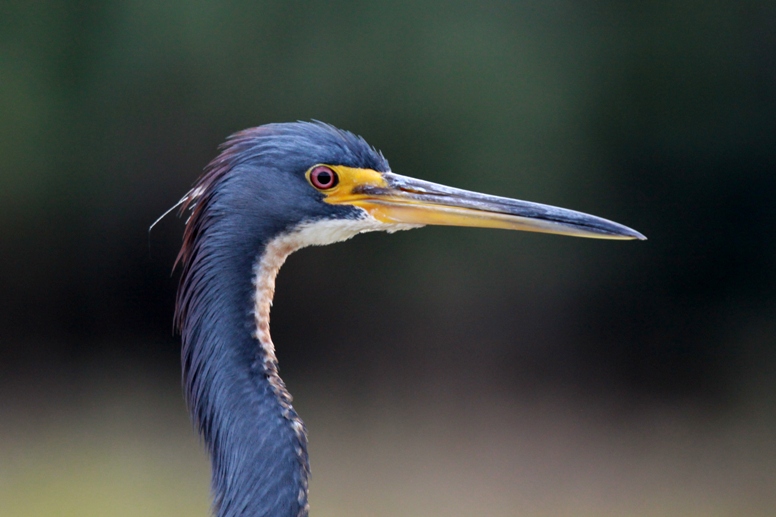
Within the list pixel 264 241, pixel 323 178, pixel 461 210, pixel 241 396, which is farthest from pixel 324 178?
pixel 241 396

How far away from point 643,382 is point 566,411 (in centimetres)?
52

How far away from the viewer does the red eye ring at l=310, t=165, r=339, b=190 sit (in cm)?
177

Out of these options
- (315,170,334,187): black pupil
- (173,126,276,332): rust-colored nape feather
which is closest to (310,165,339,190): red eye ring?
(315,170,334,187): black pupil

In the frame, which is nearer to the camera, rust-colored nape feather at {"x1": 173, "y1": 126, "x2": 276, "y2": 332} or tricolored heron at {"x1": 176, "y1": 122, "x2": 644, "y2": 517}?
tricolored heron at {"x1": 176, "y1": 122, "x2": 644, "y2": 517}

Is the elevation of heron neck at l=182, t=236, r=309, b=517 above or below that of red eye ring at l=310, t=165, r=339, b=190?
below

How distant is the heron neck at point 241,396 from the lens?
1593 mm

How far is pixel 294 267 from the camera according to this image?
4719mm

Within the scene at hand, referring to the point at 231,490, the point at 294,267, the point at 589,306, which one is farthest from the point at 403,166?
the point at 231,490

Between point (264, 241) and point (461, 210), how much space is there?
0.45m

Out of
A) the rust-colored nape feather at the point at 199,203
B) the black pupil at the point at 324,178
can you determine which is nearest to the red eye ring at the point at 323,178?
the black pupil at the point at 324,178

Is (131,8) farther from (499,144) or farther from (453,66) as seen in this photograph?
(499,144)

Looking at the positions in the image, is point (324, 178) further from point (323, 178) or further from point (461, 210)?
point (461, 210)

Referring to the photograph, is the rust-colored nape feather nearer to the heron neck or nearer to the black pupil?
the heron neck

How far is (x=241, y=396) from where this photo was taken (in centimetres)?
160
